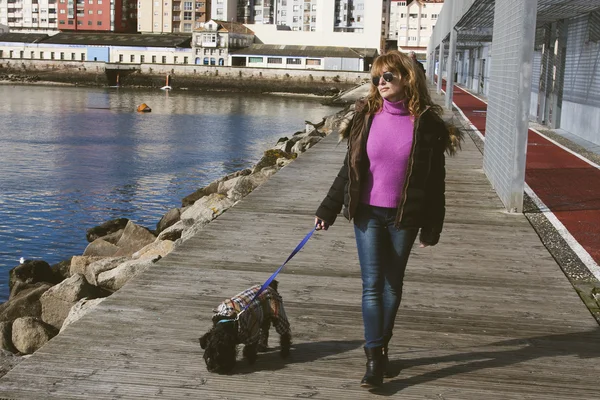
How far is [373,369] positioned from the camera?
4336mm

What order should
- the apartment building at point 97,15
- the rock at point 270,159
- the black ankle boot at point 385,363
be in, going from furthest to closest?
1. the apartment building at point 97,15
2. the rock at point 270,159
3. the black ankle boot at point 385,363

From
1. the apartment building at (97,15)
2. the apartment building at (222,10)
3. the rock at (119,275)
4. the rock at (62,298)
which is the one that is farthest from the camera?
the apartment building at (97,15)

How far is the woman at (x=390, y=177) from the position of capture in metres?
4.17

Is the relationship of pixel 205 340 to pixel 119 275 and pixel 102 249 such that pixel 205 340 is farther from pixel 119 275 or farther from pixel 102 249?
pixel 102 249

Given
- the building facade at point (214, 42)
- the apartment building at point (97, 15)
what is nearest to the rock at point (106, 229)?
the building facade at point (214, 42)

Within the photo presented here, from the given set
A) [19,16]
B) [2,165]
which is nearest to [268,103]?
[2,165]

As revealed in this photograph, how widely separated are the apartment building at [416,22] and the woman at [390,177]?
13439cm

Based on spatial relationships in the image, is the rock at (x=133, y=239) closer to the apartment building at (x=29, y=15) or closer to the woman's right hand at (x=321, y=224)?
the woman's right hand at (x=321, y=224)

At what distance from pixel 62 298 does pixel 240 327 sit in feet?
13.7

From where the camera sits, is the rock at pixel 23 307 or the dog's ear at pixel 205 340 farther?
the rock at pixel 23 307

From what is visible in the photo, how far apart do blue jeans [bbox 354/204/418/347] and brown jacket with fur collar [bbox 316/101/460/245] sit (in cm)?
7

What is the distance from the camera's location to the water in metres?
18.2

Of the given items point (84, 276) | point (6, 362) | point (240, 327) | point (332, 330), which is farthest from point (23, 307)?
point (240, 327)

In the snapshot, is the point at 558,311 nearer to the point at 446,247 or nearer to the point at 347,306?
the point at 347,306
